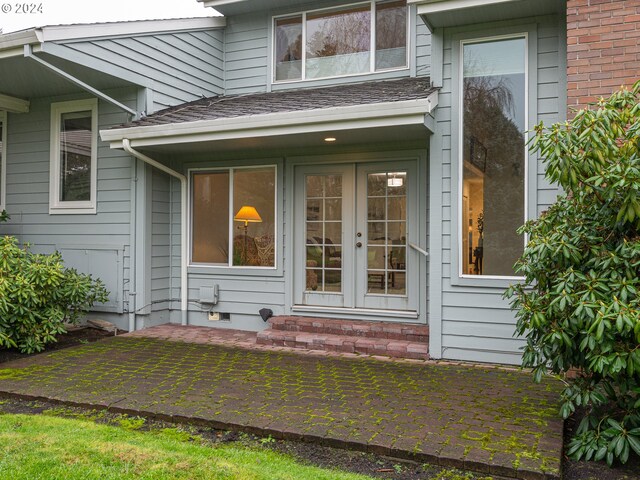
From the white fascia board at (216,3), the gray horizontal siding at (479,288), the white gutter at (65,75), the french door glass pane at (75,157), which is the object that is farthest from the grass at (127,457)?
the white fascia board at (216,3)

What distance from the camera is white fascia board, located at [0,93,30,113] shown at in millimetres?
7727

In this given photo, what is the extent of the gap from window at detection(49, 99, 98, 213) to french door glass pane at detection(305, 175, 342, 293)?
3184 mm

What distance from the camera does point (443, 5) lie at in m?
5.23

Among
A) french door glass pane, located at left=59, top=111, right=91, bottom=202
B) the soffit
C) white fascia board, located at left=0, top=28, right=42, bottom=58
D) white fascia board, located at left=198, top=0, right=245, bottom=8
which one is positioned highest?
white fascia board, located at left=198, top=0, right=245, bottom=8

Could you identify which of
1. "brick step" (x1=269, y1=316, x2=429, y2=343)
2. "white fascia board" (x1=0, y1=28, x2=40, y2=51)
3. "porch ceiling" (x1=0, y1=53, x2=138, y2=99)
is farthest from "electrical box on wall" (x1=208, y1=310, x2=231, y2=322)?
"white fascia board" (x1=0, y1=28, x2=40, y2=51)

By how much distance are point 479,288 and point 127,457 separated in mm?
3762

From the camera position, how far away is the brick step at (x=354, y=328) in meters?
6.04

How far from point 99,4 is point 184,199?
17460mm

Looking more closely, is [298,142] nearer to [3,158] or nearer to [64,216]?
[64,216]

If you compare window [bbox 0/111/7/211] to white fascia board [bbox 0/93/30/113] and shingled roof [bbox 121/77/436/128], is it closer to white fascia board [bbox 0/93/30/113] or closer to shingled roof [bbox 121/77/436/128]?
white fascia board [bbox 0/93/30/113]

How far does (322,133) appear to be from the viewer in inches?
235

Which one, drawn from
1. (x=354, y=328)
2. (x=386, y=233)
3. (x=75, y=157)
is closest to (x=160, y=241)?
(x=75, y=157)

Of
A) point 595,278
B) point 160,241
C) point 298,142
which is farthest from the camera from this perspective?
point 160,241

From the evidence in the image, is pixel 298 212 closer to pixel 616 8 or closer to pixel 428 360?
pixel 428 360
